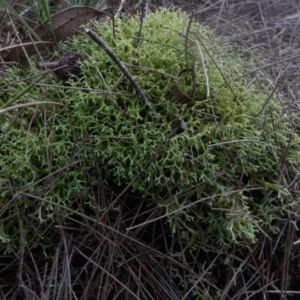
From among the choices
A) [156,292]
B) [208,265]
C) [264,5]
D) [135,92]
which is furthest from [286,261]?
[264,5]

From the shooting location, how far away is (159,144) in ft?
3.56

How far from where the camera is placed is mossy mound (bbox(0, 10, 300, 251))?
1.10m

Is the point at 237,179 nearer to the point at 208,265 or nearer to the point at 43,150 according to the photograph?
the point at 208,265

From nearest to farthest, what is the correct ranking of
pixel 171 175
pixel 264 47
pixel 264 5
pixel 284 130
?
pixel 171 175 → pixel 284 130 → pixel 264 47 → pixel 264 5

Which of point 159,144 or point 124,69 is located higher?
point 124,69

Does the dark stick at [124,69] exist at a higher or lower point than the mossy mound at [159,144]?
higher

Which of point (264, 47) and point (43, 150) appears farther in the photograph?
point (264, 47)

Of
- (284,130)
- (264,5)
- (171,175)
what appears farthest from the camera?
(264,5)

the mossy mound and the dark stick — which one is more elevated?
the dark stick

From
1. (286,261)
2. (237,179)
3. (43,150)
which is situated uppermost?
(43,150)

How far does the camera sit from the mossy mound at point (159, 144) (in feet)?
3.62

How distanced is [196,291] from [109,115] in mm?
481

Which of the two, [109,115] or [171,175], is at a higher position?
[109,115]

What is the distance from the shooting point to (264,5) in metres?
2.20
